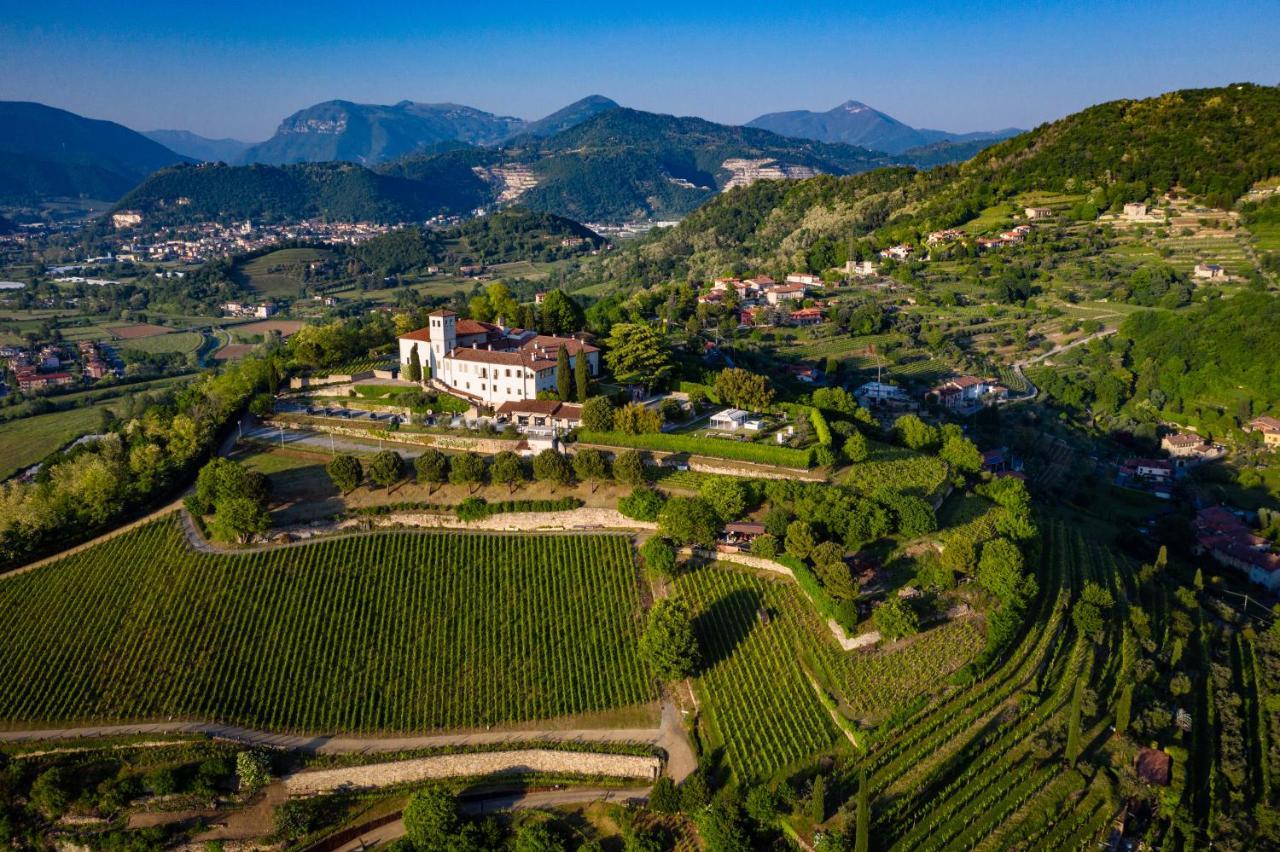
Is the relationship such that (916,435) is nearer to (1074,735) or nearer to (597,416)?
(597,416)

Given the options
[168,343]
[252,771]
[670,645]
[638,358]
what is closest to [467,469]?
[670,645]

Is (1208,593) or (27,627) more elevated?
(27,627)

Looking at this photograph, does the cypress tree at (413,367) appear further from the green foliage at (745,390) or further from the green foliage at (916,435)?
the green foliage at (916,435)

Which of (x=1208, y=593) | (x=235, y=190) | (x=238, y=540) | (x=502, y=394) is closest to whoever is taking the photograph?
(x=238, y=540)

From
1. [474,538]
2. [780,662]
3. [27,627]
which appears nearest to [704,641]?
[780,662]

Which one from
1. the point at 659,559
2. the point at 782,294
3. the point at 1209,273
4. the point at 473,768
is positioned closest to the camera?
the point at 473,768

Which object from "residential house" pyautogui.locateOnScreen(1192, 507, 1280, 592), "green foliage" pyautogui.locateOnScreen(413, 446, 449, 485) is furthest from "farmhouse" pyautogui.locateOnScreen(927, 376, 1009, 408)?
"green foliage" pyautogui.locateOnScreen(413, 446, 449, 485)

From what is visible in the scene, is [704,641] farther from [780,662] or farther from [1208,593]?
[1208,593]
